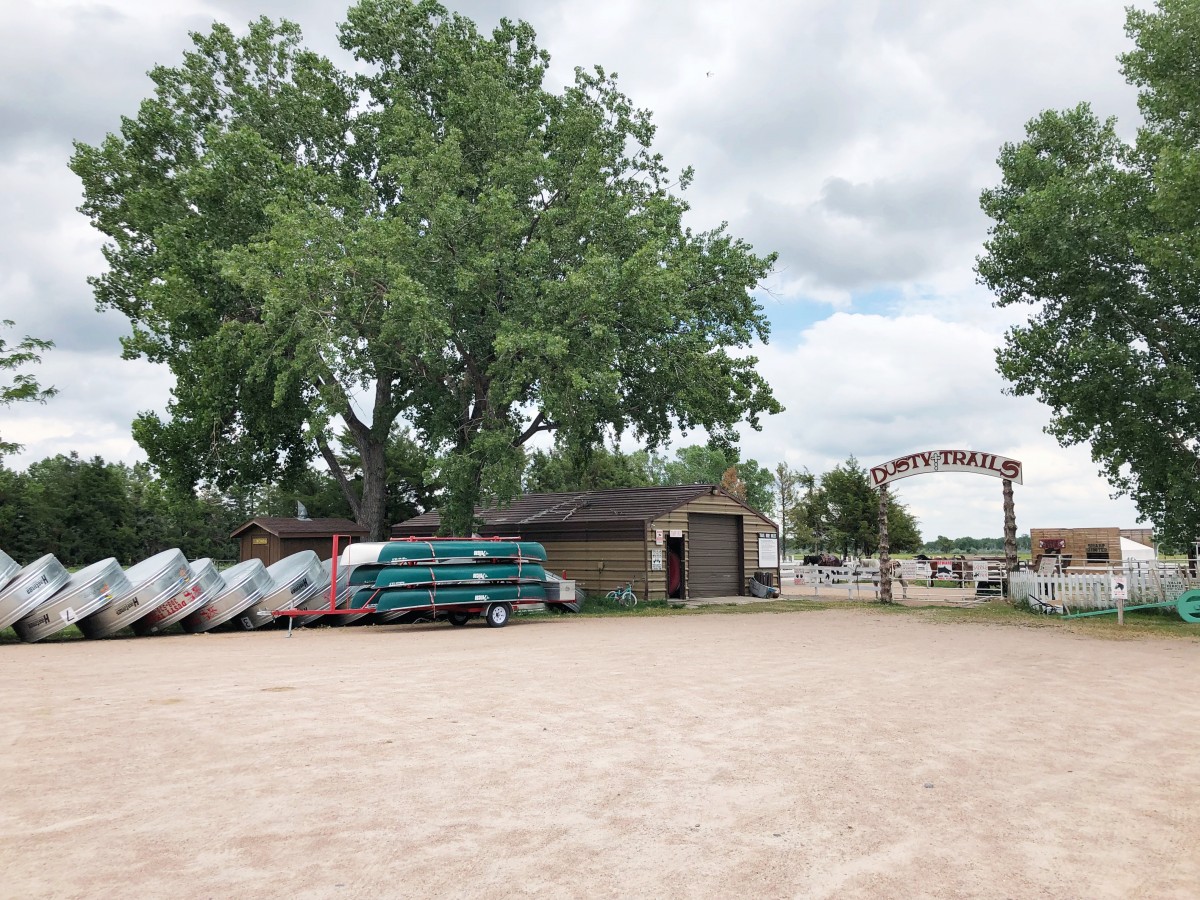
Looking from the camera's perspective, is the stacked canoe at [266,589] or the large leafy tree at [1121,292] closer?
the stacked canoe at [266,589]

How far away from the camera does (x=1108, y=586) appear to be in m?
20.3

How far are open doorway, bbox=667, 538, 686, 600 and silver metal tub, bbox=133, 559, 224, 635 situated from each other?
1333 cm

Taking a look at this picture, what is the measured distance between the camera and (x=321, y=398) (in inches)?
896

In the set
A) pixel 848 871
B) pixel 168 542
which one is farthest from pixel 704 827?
pixel 168 542

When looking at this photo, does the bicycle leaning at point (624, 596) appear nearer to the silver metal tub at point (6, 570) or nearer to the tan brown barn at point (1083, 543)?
the silver metal tub at point (6, 570)

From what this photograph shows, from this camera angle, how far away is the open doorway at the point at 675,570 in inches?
1081

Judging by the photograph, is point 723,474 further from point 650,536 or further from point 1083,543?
point 650,536

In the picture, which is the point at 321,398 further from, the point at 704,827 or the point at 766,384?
the point at 704,827

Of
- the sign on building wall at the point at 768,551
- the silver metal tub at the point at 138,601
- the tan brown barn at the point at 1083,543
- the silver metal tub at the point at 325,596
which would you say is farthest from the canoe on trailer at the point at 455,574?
the tan brown barn at the point at 1083,543

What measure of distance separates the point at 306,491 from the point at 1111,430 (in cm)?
4169

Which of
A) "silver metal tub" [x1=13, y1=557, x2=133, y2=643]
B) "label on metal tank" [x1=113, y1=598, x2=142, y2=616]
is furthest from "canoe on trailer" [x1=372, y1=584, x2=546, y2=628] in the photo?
"silver metal tub" [x1=13, y1=557, x2=133, y2=643]

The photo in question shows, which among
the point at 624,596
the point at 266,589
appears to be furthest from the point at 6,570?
the point at 624,596

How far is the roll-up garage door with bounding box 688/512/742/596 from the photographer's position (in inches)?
1098

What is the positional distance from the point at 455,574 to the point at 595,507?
9.38 metres
